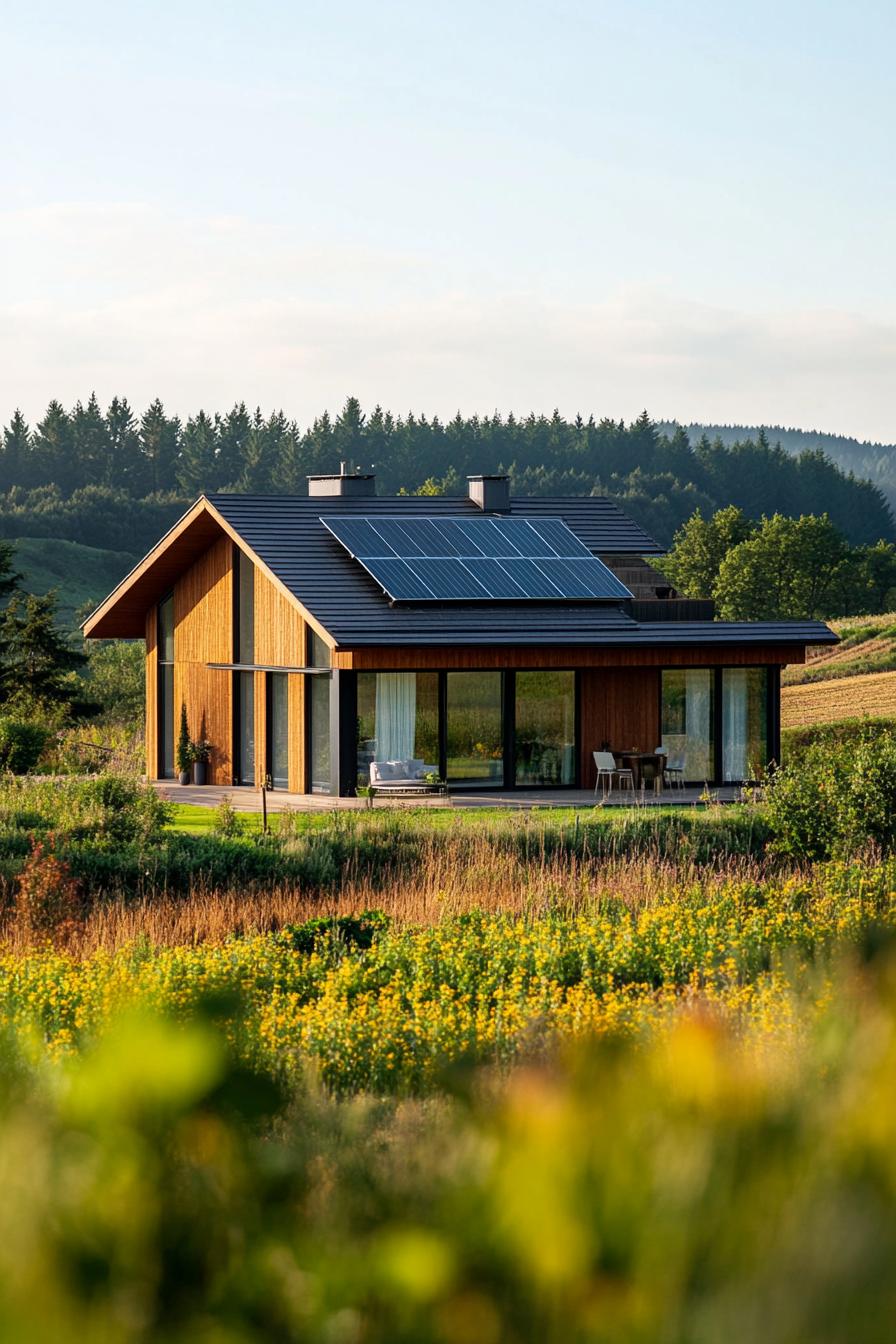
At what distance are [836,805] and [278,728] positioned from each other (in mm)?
10323

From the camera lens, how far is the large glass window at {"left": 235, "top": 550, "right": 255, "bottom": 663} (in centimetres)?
2611

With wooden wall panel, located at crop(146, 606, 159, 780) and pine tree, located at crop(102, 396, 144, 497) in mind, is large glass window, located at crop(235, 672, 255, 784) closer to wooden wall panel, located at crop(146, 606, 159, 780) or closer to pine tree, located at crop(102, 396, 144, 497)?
wooden wall panel, located at crop(146, 606, 159, 780)

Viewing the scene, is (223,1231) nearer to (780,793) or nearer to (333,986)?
(333,986)

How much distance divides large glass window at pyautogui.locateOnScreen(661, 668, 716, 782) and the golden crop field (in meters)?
11.1

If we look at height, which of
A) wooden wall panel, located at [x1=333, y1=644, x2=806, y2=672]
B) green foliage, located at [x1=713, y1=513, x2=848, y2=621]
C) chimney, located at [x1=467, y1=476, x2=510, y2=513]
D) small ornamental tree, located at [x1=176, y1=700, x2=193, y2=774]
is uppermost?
green foliage, located at [x1=713, y1=513, x2=848, y2=621]

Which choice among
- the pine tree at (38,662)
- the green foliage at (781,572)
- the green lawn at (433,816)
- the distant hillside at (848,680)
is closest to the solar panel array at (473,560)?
the green lawn at (433,816)

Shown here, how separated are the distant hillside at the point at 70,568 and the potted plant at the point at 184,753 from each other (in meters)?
51.5

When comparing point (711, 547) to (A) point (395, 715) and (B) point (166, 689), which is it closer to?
(B) point (166, 689)

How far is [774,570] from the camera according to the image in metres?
72.2

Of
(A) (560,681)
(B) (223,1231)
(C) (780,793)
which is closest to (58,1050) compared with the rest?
(B) (223,1231)

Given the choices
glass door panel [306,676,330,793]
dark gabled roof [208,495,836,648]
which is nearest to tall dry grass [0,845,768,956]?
dark gabled roof [208,495,836,648]

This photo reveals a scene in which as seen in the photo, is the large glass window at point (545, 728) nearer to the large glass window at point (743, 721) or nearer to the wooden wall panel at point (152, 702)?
the large glass window at point (743, 721)

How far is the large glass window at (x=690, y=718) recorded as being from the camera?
25.5 m

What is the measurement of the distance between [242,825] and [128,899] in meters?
4.62
